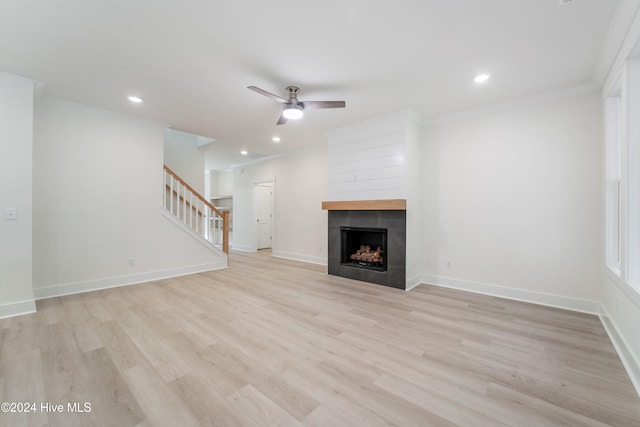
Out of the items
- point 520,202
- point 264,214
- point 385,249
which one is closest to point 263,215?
point 264,214

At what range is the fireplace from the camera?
13.1ft

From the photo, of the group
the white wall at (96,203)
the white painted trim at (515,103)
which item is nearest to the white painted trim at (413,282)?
the white painted trim at (515,103)

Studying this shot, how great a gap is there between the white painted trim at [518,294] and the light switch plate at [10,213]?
5527mm

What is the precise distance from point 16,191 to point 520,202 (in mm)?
6248

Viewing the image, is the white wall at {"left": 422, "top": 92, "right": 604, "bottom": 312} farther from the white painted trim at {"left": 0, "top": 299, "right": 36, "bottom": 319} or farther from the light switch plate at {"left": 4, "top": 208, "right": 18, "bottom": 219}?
the light switch plate at {"left": 4, "top": 208, "right": 18, "bottom": 219}

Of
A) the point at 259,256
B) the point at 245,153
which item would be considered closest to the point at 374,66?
the point at 245,153

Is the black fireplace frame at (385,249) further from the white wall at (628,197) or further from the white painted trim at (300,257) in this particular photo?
the white wall at (628,197)

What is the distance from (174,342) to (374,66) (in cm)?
334

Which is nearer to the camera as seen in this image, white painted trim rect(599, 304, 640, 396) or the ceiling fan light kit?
white painted trim rect(599, 304, 640, 396)

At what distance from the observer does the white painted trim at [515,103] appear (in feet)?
10.2

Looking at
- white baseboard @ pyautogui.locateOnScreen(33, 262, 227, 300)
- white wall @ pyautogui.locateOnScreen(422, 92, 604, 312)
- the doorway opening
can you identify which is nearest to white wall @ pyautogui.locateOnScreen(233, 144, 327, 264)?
the doorway opening

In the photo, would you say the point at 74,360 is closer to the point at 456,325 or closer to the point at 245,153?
the point at 456,325

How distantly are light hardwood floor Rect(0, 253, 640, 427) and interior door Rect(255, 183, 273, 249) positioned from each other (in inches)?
190

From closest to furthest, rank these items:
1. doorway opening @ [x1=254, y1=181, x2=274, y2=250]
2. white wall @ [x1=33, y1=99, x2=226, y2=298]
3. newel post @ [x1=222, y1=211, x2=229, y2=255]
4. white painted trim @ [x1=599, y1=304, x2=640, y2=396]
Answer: white painted trim @ [x1=599, y1=304, x2=640, y2=396] → white wall @ [x1=33, y1=99, x2=226, y2=298] → newel post @ [x1=222, y1=211, x2=229, y2=255] → doorway opening @ [x1=254, y1=181, x2=274, y2=250]
